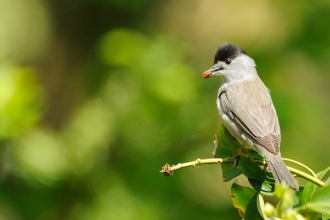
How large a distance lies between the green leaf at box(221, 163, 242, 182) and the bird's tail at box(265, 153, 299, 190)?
0.63 ft

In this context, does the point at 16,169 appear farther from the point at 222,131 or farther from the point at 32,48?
the point at 222,131

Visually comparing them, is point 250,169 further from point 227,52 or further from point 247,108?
point 227,52

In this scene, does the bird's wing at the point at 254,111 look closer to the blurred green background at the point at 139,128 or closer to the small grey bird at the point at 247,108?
the small grey bird at the point at 247,108

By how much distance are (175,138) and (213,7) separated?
376cm

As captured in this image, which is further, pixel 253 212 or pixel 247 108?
pixel 247 108

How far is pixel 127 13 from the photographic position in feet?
20.8

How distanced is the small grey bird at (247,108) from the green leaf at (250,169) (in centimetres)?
15

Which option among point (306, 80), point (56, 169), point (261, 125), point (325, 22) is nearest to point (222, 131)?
point (261, 125)

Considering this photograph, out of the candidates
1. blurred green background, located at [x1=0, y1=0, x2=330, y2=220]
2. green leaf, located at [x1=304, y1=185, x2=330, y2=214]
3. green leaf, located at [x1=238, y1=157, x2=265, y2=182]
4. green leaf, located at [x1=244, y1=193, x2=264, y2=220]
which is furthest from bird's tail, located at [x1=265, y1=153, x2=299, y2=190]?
blurred green background, located at [x1=0, y1=0, x2=330, y2=220]

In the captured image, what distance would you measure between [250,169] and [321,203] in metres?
0.77

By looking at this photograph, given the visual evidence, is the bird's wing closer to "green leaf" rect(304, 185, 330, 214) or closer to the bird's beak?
the bird's beak

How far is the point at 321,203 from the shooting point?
153cm

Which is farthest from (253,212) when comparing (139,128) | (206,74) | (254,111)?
(139,128)

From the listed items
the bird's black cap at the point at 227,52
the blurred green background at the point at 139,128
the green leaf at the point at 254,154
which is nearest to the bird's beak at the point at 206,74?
the bird's black cap at the point at 227,52
